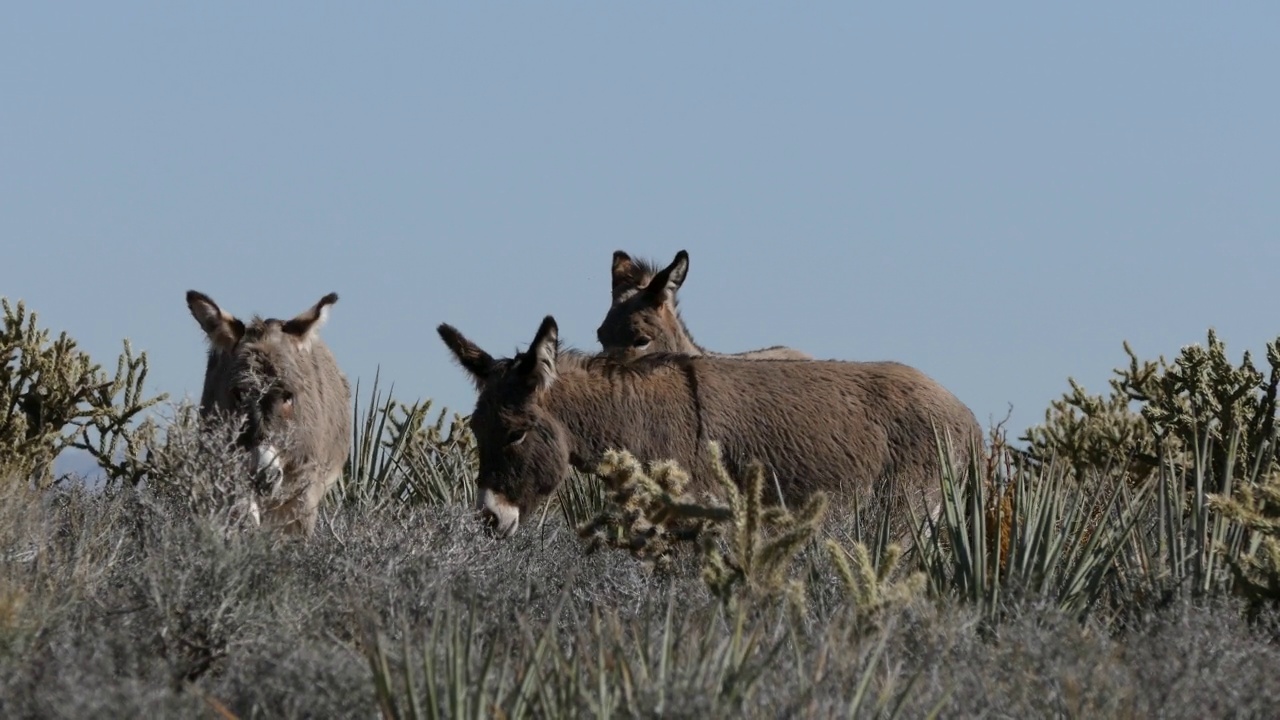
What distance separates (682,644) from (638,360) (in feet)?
18.0

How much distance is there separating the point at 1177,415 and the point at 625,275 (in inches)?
240

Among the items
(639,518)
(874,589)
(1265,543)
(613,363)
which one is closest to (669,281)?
(613,363)

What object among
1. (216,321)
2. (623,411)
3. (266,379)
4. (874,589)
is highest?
(216,321)

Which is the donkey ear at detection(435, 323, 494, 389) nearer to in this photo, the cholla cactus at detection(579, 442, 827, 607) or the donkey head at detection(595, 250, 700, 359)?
the cholla cactus at detection(579, 442, 827, 607)

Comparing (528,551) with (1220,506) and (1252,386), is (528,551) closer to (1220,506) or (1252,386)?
(1220,506)

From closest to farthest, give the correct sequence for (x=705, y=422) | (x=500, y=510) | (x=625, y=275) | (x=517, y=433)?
(x=500, y=510) < (x=517, y=433) < (x=705, y=422) < (x=625, y=275)

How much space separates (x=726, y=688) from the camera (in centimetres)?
484

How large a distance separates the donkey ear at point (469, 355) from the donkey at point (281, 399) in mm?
768

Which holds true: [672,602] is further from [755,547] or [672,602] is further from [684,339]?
[684,339]

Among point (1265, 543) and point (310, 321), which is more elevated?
point (310, 321)

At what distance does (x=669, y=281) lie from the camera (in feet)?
48.7

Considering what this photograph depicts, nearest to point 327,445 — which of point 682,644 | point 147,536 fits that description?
point 147,536

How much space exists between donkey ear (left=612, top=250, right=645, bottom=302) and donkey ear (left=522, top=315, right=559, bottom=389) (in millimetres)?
5336

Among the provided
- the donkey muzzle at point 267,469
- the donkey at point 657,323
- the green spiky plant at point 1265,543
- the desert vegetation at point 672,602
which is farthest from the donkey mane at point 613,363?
the green spiky plant at point 1265,543
